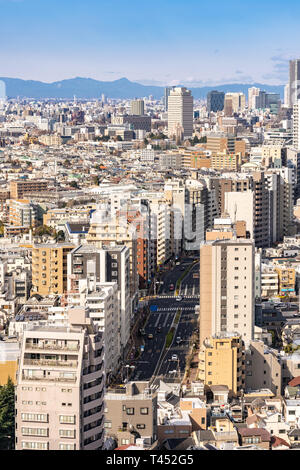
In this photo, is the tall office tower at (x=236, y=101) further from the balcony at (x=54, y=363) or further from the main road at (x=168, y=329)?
the balcony at (x=54, y=363)

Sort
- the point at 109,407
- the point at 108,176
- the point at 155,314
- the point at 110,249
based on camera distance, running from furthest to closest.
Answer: the point at 108,176 → the point at 155,314 → the point at 110,249 → the point at 109,407

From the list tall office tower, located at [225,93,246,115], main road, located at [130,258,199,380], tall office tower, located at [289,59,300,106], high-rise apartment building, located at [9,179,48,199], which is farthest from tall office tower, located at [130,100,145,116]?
main road, located at [130,258,199,380]

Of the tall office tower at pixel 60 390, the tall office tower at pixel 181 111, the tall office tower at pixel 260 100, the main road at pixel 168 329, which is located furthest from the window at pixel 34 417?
the tall office tower at pixel 260 100

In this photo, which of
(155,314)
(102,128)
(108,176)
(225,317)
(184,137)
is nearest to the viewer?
(225,317)

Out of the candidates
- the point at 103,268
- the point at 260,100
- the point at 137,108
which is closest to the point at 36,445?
the point at 103,268

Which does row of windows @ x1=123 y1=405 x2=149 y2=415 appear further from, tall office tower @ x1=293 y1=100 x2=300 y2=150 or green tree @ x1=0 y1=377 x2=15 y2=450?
tall office tower @ x1=293 y1=100 x2=300 y2=150

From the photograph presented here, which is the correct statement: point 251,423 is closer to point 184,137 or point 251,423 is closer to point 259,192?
point 259,192
